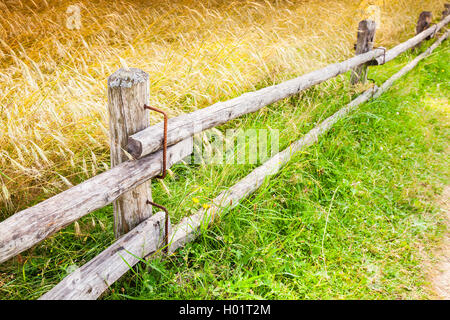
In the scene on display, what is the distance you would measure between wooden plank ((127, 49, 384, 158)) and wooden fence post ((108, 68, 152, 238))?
7 cm

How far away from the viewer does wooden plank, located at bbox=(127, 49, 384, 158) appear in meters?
1.72

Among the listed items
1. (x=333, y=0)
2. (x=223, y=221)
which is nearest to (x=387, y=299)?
(x=223, y=221)

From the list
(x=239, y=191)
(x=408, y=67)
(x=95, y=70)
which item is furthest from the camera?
(x=408, y=67)

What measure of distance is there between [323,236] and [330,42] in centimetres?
400

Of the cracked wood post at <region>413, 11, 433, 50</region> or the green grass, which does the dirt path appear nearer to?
the green grass

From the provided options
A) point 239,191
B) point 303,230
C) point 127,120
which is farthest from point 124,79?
Result: point 303,230

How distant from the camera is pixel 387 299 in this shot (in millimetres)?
2191

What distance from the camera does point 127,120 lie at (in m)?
1.71

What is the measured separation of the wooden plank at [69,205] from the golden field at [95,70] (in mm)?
555

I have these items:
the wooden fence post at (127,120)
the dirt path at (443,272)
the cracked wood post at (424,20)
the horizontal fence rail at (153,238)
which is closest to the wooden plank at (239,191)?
the horizontal fence rail at (153,238)

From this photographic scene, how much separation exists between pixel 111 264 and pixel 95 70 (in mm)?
2399

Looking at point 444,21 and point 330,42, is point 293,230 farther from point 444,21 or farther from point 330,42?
point 444,21

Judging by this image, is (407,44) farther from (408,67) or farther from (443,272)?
(443,272)
